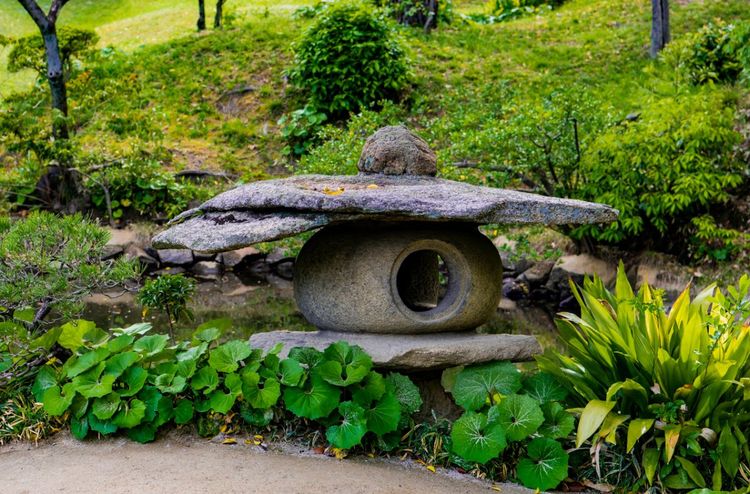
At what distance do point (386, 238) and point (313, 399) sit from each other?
1134 mm

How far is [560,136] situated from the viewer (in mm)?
9500

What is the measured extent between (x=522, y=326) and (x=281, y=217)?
5.82 meters

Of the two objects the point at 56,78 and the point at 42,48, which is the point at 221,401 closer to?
the point at 56,78

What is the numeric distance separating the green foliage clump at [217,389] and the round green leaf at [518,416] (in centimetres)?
55

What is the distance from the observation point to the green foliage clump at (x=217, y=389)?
4.35m

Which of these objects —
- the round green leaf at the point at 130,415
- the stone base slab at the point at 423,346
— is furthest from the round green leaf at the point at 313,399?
the round green leaf at the point at 130,415

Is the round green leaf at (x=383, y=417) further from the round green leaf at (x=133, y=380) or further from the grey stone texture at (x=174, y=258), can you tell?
the grey stone texture at (x=174, y=258)

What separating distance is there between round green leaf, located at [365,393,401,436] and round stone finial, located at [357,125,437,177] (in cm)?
165

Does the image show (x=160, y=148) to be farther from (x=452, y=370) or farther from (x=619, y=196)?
(x=452, y=370)

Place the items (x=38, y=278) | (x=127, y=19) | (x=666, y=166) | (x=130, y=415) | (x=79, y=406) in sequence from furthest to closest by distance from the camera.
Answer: (x=127, y=19) < (x=666, y=166) < (x=38, y=278) < (x=79, y=406) < (x=130, y=415)

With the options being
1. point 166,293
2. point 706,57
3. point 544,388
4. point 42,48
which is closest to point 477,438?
point 544,388

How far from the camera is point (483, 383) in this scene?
4633mm

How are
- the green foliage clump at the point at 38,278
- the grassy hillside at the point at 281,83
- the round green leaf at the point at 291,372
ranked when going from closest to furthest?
the round green leaf at the point at 291,372 < the green foliage clump at the point at 38,278 < the grassy hillside at the point at 281,83

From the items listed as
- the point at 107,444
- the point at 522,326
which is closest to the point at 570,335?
the point at 107,444
